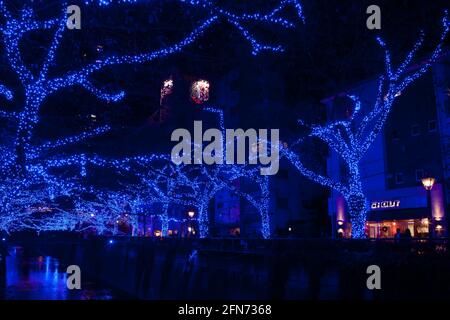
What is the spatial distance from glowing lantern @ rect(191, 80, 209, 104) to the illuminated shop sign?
26944 millimetres

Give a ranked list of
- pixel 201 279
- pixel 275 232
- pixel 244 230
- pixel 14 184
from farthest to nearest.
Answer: pixel 244 230 < pixel 275 232 < pixel 201 279 < pixel 14 184

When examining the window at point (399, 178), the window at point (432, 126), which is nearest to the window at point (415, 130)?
the window at point (432, 126)

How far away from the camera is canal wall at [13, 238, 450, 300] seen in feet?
43.9

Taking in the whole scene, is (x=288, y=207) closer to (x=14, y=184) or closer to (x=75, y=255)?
(x=75, y=255)

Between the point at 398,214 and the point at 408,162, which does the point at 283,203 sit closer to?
the point at 398,214

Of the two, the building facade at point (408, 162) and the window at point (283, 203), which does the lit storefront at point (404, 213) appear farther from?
the window at point (283, 203)

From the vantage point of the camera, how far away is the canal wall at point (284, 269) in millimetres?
13383

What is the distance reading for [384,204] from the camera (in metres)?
37.5

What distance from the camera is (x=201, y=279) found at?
26219mm

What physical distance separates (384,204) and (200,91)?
28524 mm
